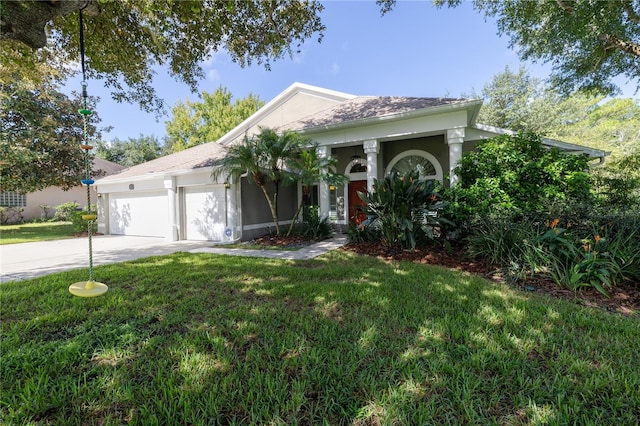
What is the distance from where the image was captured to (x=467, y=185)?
726 centimetres

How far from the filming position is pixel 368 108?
1065 centimetres

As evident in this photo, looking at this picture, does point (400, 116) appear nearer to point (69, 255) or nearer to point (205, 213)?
point (205, 213)

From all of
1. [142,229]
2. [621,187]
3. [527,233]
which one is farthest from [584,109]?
[142,229]

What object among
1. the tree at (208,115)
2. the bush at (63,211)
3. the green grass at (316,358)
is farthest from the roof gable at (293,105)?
the bush at (63,211)

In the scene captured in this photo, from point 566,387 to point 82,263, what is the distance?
9133 millimetres

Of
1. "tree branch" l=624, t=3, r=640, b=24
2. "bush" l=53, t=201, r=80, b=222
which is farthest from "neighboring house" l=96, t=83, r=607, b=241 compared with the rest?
"bush" l=53, t=201, r=80, b=222

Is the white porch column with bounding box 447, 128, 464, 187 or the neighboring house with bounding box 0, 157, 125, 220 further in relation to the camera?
the neighboring house with bounding box 0, 157, 125, 220

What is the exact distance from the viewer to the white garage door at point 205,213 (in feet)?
33.1

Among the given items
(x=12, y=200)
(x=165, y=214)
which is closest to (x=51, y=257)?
(x=165, y=214)

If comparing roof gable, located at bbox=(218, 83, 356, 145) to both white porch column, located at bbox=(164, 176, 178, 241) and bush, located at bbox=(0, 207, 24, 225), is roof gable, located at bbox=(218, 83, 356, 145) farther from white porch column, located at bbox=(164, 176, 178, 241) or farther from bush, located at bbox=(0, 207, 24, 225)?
bush, located at bbox=(0, 207, 24, 225)

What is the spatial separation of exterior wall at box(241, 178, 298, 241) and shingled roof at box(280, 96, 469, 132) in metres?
2.83

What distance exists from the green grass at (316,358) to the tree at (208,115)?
84.1 feet

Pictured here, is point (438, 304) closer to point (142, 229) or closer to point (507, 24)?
point (507, 24)

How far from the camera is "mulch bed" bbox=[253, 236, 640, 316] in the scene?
3752mm
